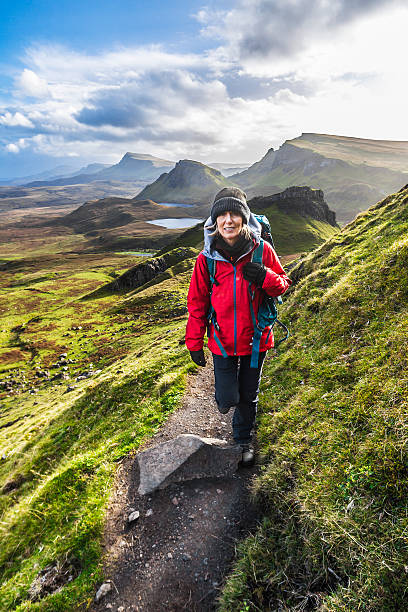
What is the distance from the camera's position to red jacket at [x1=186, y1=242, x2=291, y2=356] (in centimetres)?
524

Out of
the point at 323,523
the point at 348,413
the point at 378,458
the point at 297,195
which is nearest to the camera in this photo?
the point at 323,523

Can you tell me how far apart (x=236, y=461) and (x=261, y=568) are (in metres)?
2.26

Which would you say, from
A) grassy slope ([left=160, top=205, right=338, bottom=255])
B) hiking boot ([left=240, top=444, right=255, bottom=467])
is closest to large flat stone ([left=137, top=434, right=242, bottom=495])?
hiking boot ([left=240, top=444, right=255, bottom=467])

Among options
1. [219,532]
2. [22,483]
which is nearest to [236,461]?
[219,532]

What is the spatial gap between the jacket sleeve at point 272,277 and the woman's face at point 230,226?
0.67 m

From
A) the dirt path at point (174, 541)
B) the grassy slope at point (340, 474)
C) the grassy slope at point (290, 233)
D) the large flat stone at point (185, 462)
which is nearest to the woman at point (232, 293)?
the large flat stone at point (185, 462)

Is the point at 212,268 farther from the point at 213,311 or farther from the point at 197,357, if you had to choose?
the point at 197,357

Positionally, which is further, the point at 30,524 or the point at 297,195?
the point at 297,195

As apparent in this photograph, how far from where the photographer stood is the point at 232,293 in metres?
5.25

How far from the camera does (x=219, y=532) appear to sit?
4.72m

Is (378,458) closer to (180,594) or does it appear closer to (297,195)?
(180,594)

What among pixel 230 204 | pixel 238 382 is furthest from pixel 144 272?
pixel 230 204

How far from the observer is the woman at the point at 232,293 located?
204 inches

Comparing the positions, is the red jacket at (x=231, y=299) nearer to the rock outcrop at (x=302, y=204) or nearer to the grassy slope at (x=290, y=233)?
the grassy slope at (x=290, y=233)
